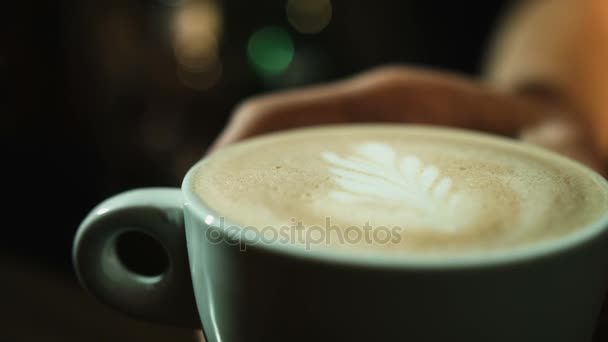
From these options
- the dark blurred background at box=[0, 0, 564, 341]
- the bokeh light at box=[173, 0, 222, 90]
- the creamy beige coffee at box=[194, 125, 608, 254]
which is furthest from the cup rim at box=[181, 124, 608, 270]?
the bokeh light at box=[173, 0, 222, 90]

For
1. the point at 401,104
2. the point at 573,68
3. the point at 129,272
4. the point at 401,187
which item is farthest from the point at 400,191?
the point at 573,68

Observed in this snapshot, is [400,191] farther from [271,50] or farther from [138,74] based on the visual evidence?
[138,74]

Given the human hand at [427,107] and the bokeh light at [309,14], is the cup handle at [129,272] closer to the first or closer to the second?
the human hand at [427,107]

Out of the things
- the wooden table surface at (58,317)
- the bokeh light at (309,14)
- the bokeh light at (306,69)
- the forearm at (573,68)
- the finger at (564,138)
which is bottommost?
the wooden table surface at (58,317)

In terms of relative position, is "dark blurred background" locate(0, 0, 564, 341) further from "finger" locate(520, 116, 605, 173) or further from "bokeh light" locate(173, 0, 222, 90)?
"finger" locate(520, 116, 605, 173)

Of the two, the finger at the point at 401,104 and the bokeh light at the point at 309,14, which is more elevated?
the finger at the point at 401,104

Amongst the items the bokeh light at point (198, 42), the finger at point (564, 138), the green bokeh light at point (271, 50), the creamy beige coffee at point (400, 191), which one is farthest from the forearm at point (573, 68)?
the bokeh light at point (198, 42)

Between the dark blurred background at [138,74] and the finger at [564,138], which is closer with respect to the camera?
the finger at [564,138]

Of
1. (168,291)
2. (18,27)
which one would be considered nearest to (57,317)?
(168,291)
